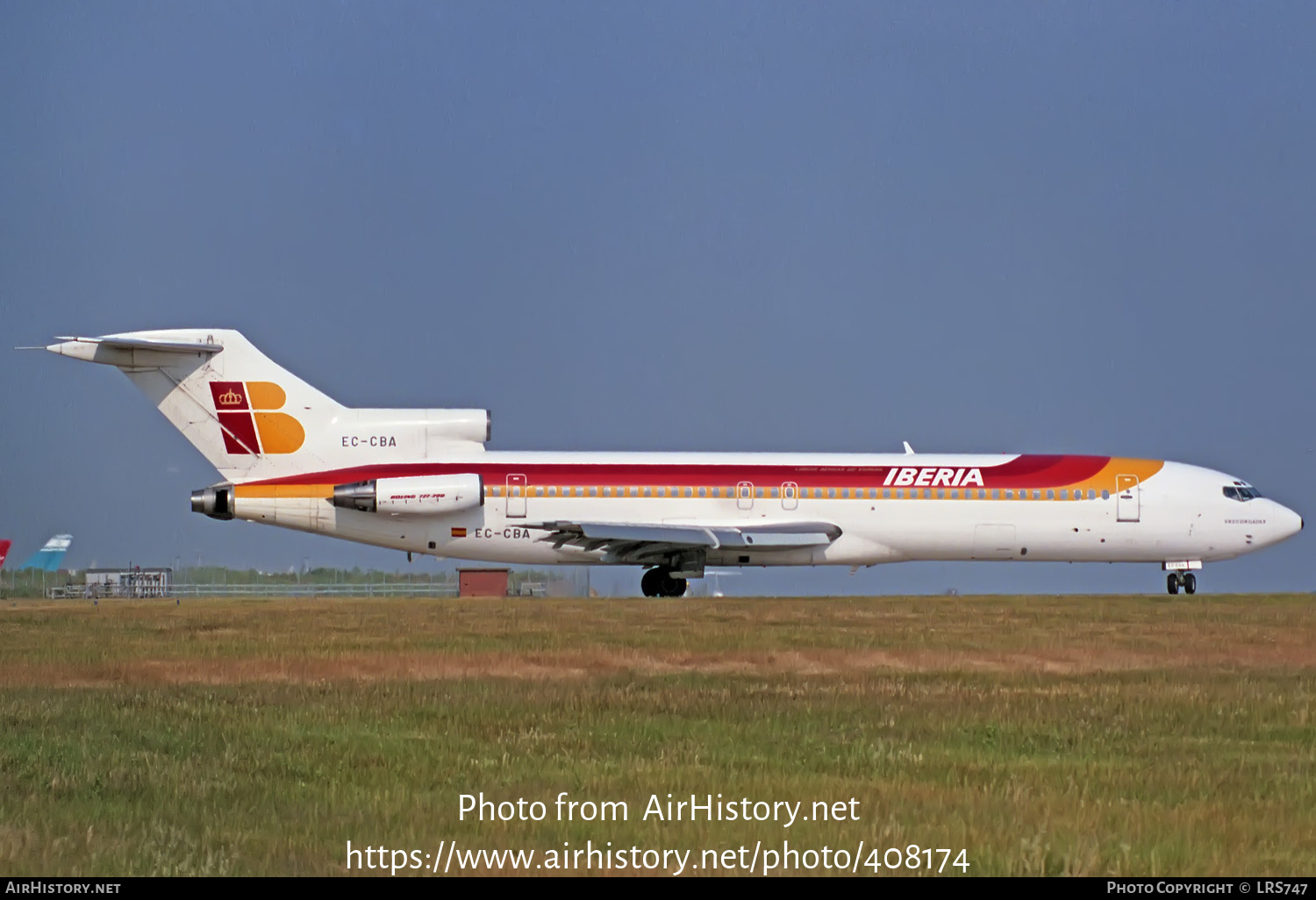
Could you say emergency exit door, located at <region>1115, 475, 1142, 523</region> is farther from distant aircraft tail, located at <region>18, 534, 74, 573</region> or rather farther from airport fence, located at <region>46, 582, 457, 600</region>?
distant aircraft tail, located at <region>18, 534, 74, 573</region>

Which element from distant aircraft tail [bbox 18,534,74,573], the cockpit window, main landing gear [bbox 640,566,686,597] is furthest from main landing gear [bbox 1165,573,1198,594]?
distant aircraft tail [bbox 18,534,74,573]

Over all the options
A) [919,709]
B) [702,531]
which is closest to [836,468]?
[702,531]

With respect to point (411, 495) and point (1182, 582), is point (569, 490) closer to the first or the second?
point (411, 495)

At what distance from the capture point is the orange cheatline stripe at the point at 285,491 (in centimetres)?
3316

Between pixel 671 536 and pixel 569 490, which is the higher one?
pixel 569 490

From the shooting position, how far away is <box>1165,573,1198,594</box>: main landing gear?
123ft

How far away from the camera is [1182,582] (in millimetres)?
37656

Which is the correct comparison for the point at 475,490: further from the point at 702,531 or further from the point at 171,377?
the point at 171,377

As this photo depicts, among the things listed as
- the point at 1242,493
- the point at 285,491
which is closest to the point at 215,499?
the point at 285,491

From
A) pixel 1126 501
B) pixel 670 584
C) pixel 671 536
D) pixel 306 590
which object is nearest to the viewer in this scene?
pixel 671 536

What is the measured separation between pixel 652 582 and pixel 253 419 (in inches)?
378
